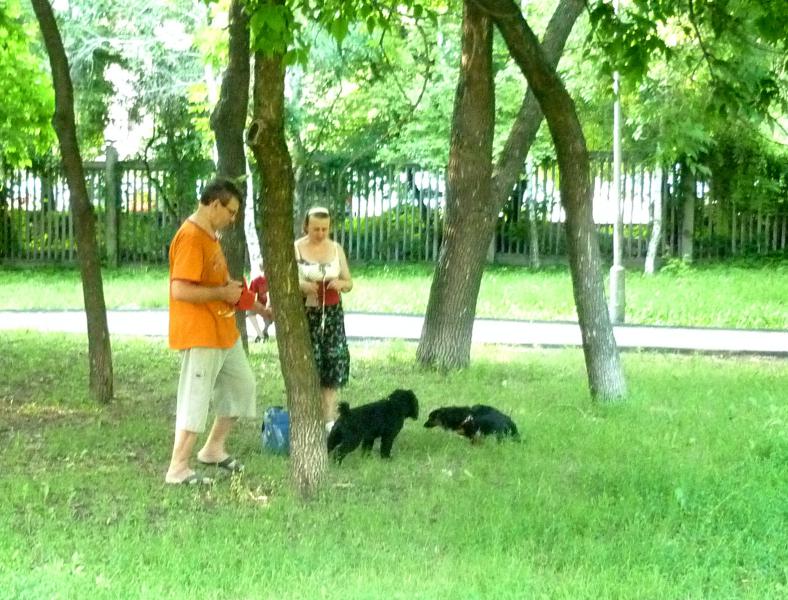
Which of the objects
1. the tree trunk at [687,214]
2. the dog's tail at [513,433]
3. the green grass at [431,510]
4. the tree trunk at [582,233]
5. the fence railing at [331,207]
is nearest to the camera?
the green grass at [431,510]

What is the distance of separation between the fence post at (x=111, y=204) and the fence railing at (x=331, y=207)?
2cm

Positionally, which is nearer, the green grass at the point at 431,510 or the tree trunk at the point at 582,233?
the green grass at the point at 431,510

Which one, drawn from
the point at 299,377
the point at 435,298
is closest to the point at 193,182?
the point at 435,298

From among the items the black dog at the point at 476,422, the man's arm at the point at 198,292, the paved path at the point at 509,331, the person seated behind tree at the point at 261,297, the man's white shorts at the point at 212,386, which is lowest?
the paved path at the point at 509,331

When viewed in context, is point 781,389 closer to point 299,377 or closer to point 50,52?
point 299,377

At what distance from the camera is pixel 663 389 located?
1139 centimetres

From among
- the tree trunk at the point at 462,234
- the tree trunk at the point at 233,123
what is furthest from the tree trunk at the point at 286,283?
the tree trunk at the point at 462,234

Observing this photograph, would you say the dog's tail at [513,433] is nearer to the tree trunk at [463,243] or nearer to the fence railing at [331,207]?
the tree trunk at [463,243]

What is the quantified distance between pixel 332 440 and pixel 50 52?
14.3ft

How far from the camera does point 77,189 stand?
10305mm

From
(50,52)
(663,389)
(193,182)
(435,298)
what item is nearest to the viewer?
(50,52)

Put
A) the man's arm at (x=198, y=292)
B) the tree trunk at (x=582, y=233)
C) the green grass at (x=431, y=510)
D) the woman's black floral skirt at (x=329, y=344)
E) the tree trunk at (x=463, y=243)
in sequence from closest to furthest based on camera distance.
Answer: the green grass at (x=431, y=510) → the man's arm at (x=198, y=292) → the woman's black floral skirt at (x=329, y=344) → the tree trunk at (x=582, y=233) → the tree trunk at (x=463, y=243)

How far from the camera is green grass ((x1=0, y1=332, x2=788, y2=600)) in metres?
5.41

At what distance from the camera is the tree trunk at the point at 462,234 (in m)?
12.6
